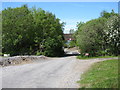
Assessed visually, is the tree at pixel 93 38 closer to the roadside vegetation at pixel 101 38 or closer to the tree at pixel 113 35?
the roadside vegetation at pixel 101 38

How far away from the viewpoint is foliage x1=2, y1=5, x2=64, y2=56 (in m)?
35.3

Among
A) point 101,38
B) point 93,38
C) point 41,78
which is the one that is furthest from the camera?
point 93,38

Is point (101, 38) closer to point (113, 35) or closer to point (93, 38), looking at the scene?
point (93, 38)

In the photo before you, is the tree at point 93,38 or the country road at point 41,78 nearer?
the country road at point 41,78

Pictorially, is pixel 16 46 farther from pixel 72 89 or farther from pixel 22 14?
pixel 72 89

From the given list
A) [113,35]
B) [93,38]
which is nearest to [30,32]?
[93,38]

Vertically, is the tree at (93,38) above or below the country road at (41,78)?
above

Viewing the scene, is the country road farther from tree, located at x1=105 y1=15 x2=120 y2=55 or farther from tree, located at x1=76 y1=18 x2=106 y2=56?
tree, located at x1=76 y1=18 x2=106 y2=56

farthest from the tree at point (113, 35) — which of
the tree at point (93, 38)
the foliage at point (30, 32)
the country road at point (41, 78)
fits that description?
the foliage at point (30, 32)

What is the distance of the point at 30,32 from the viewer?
3731cm

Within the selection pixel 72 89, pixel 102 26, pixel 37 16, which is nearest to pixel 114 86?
pixel 72 89

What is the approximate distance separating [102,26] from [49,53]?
12.7 m

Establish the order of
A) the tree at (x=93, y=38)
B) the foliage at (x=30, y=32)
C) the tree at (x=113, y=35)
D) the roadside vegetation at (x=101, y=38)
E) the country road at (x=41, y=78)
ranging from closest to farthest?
the country road at (x=41, y=78)
the tree at (x=113, y=35)
the roadside vegetation at (x=101, y=38)
the tree at (x=93, y=38)
the foliage at (x=30, y=32)

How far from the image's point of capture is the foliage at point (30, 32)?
35281mm
